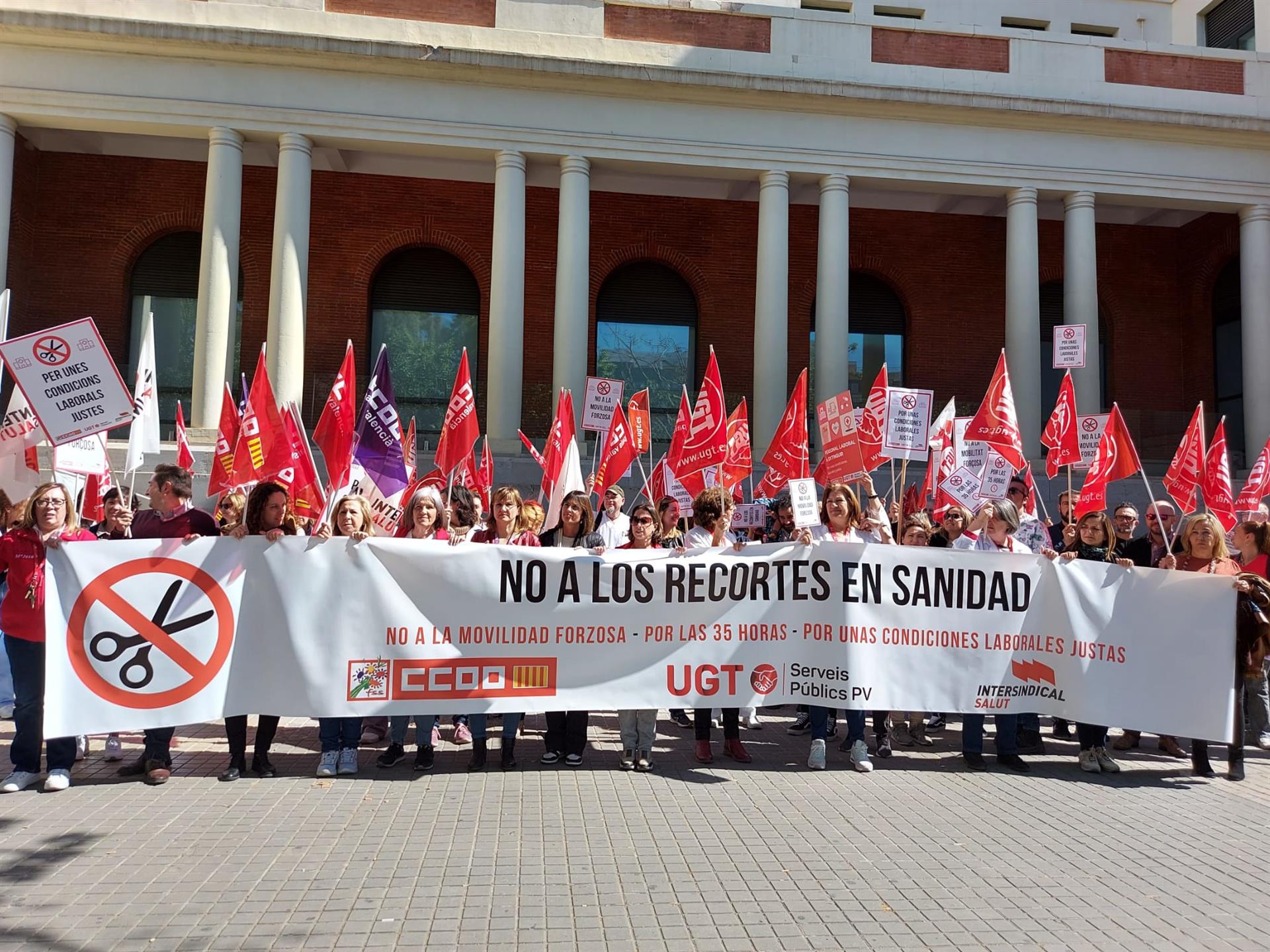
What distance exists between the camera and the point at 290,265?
1641 centimetres

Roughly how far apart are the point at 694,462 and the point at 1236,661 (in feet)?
16.6

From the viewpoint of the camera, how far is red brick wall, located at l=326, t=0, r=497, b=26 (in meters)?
16.7

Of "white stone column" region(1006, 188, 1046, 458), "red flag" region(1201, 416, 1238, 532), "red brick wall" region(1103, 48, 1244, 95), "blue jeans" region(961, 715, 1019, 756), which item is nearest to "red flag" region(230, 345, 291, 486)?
"blue jeans" region(961, 715, 1019, 756)

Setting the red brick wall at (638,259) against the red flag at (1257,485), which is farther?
the red brick wall at (638,259)

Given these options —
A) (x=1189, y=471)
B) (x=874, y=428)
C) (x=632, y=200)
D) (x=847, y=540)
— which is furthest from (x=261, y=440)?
(x=632, y=200)

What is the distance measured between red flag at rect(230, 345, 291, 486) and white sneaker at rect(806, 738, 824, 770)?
4615 mm

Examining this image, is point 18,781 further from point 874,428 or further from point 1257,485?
point 1257,485

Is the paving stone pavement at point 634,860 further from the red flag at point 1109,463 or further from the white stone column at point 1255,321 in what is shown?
the white stone column at point 1255,321

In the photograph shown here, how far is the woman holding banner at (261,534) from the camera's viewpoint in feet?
19.2

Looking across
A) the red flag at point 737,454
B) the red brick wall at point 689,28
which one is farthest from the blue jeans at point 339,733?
the red brick wall at point 689,28

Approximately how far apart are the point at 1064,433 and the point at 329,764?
8474 millimetres

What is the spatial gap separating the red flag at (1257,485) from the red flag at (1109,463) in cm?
159

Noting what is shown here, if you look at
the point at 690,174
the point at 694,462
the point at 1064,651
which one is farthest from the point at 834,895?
the point at 690,174

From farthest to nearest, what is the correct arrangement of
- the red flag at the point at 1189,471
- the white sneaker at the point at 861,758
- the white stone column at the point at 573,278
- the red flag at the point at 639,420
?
the white stone column at the point at 573,278, the red flag at the point at 639,420, the red flag at the point at 1189,471, the white sneaker at the point at 861,758
